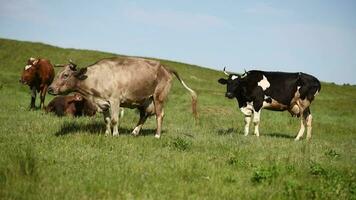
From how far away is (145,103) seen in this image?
602 inches

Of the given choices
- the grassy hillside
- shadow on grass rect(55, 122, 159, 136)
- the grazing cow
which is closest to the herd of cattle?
shadow on grass rect(55, 122, 159, 136)

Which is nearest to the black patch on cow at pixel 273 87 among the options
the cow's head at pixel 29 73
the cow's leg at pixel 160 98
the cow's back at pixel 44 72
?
the cow's leg at pixel 160 98

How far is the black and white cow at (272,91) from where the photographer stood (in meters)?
18.6

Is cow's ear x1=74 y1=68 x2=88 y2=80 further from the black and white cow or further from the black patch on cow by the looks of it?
the black patch on cow

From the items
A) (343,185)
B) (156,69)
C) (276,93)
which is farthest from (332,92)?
(343,185)

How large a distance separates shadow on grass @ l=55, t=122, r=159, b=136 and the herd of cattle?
658mm

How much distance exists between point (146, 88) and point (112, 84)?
3.90 feet

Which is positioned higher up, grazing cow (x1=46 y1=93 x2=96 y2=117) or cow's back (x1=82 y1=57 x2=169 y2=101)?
cow's back (x1=82 y1=57 x2=169 y2=101)

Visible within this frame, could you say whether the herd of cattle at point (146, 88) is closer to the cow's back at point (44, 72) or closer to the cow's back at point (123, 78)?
the cow's back at point (123, 78)

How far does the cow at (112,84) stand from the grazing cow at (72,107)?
19.6ft

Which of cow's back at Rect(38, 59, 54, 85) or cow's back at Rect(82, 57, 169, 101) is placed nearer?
cow's back at Rect(82, 57, 169, 101)

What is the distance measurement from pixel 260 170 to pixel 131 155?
327cm

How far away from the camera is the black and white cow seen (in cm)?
1861

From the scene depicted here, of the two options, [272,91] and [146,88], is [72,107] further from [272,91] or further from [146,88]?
[272,91]
